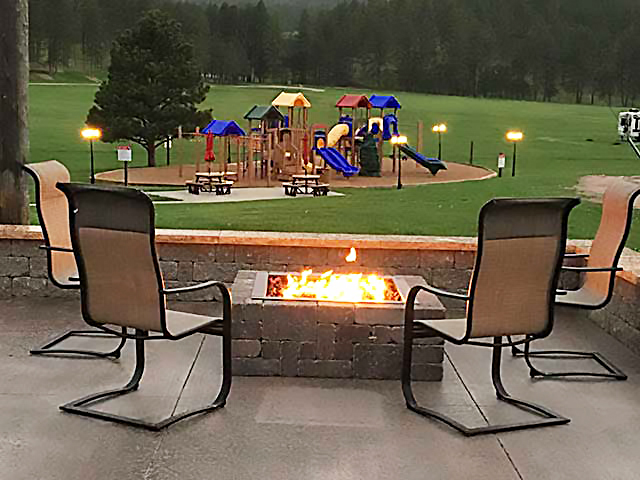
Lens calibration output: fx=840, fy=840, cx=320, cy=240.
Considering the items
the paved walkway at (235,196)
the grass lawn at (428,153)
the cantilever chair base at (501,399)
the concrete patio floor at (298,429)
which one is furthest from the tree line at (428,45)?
the cantilever chair base at (501,399)

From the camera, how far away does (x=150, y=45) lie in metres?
15.4

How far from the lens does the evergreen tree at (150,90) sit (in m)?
14.8

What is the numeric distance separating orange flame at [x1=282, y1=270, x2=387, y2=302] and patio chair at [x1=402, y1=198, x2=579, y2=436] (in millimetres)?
633

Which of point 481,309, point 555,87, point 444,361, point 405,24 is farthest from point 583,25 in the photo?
point 481,309

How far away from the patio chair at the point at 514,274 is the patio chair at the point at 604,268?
0.56 meters

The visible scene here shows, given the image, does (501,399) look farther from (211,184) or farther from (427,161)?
(427,161)

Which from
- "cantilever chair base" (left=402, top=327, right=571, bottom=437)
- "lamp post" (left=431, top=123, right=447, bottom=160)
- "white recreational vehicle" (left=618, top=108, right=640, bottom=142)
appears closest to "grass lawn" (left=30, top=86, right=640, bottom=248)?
"lamp post" (left=431, top=123, right=447, bottom=160)

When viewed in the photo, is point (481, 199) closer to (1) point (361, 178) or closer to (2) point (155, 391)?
(1) point (361, 178)

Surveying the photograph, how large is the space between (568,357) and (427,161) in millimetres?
12747

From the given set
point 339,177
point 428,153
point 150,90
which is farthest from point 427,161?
point 150,90

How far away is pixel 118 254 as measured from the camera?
2.79 meters

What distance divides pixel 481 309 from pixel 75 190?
4.63ft

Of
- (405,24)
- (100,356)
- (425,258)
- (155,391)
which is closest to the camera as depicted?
(155,391)

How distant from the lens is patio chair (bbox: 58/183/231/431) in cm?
275
